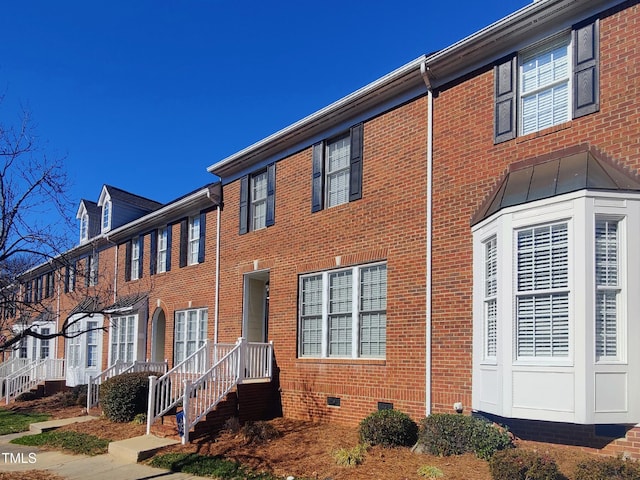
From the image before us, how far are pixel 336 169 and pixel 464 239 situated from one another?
431 centimetres

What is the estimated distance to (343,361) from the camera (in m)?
12.5

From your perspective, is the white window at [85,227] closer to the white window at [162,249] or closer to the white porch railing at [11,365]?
the white porch railing at [11,365]

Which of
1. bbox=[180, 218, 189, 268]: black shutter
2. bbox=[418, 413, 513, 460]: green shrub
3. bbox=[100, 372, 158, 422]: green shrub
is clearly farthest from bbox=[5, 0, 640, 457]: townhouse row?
bbox=[100, 372, 158, 422]: green shrub

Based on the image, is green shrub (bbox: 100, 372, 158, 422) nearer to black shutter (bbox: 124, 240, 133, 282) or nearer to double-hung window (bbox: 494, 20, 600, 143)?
black shutter (bbox: 124, 240, 133, 282)

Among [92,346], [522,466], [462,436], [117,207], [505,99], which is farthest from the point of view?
[117,207]

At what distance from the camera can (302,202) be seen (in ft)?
47.0

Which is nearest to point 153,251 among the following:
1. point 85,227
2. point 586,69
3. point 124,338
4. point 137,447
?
point 124,338

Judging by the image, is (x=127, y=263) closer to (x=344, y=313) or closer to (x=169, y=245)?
(x=169, y=245)

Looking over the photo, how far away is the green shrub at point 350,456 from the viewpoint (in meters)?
9.09

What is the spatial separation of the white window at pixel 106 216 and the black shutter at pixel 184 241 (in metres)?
7.35

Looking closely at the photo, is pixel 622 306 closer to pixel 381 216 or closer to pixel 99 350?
pixel 381 216

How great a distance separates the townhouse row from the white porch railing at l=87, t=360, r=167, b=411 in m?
2.57

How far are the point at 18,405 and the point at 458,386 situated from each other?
17.8 metres

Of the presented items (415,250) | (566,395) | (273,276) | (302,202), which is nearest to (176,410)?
(273,276)
